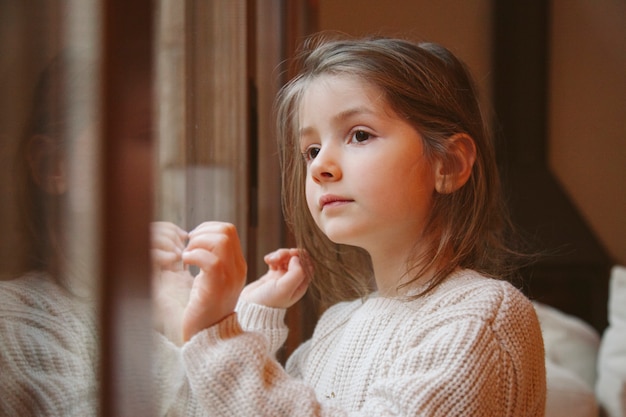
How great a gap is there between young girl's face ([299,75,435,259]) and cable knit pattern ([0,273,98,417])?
26 cm

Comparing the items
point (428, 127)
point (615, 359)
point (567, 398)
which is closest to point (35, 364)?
point (428, 127)

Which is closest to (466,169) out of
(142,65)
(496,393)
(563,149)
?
(496,393)

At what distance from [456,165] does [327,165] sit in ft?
0.46

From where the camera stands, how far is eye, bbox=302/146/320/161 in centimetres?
64

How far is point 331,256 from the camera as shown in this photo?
77cm

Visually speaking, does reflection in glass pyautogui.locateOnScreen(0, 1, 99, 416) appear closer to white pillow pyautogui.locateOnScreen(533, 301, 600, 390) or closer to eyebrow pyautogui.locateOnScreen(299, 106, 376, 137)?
eyebrow pyautogui.locateOnScreen(299, 106, 376, 137)

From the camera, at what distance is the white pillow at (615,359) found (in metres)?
1.26

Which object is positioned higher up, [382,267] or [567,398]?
[382,267]

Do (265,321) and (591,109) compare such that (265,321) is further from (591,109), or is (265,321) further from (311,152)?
(591,109)

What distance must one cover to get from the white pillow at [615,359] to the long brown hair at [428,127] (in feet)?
2.18

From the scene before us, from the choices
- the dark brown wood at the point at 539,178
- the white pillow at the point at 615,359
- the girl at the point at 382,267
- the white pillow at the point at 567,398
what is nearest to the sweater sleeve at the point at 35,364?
the girl at the point at 382,267

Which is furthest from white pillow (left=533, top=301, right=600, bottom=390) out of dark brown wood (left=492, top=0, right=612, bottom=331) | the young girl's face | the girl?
the young girl's face

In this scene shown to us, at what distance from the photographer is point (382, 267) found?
0.69m

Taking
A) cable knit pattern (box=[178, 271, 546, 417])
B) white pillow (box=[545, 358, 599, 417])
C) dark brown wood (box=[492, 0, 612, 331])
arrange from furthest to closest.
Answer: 1. dark brown wood (box=[492, 0, 612, 331])
2. white pillow (box=[545, 358, 599, 417])
3. cable knit pattern (box=[178, 271, 546, 417])
